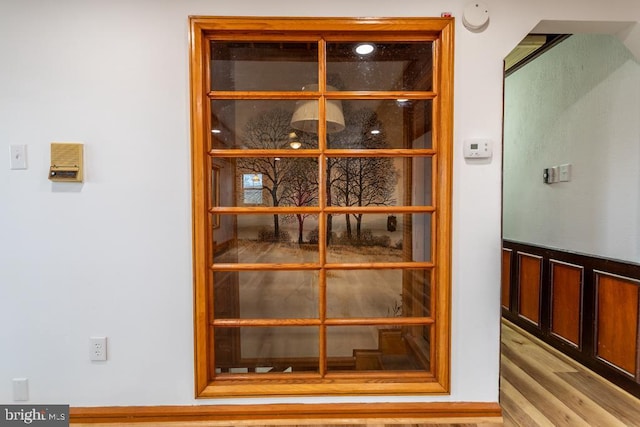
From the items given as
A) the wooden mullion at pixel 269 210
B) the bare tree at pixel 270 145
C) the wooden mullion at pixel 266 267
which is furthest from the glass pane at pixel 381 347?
the bare tree at pixel 270 145

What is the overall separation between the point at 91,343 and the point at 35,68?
139cm

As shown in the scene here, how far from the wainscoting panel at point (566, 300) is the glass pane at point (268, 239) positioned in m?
→ 1.93

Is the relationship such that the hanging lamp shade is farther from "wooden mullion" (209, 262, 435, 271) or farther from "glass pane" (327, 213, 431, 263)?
"wooden mullion" (209, 262, 435, 271)

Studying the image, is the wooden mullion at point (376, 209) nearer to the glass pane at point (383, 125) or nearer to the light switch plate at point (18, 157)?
the glass pane at point (383, 125)

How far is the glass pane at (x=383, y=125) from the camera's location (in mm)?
1554

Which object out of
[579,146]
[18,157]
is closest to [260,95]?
[18,157]

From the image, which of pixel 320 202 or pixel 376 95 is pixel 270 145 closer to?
pixel 320 202

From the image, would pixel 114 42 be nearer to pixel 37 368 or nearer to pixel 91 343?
pixel 91 343

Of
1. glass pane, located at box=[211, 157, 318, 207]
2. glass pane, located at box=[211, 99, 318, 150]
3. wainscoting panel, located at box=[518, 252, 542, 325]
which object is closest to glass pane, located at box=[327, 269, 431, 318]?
glass pane, located at box=[211, 157, 318, 207]

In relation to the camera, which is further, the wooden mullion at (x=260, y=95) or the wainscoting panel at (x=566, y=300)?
the wainscoting panel at (x=566, y=300)

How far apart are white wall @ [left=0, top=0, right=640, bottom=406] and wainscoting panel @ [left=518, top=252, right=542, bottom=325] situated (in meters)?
1.31

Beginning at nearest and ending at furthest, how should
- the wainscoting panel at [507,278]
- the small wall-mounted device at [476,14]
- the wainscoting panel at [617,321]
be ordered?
1. the small wall-mounted device at [476,14]
2. the wainscoting panel at [617,321]
3. the wainscoting panel at [507,278]

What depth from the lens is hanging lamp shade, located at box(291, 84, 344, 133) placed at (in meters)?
1.54

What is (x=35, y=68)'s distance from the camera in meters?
1.45
